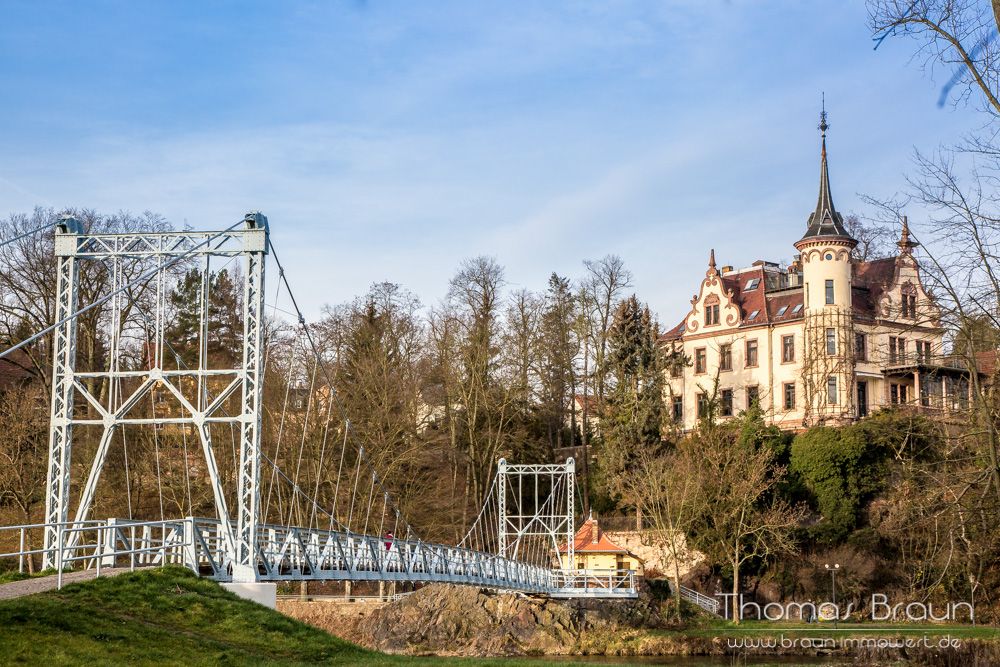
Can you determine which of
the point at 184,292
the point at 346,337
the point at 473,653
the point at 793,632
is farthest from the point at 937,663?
the point at 184,292

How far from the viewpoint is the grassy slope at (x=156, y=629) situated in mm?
11312

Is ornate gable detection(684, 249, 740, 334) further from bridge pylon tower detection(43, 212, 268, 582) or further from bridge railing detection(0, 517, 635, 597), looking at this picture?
bridge pylon tower detection(43, 212, 268, 582)

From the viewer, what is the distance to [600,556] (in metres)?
39.9

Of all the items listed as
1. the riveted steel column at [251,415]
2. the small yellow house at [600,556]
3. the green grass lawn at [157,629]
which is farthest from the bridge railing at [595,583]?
the green grass lawn at [157,629]

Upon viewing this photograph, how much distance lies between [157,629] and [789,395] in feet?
121

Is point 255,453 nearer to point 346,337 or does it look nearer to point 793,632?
point 793,632

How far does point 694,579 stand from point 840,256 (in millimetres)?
15309

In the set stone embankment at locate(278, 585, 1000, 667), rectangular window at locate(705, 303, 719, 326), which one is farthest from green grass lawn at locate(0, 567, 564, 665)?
rectangular window at locate(705, 303, 719, 326)

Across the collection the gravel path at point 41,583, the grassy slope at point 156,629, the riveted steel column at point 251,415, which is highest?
the riveted steel column at point 251,415

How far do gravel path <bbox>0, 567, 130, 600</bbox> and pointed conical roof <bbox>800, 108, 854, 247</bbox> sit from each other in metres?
36.1

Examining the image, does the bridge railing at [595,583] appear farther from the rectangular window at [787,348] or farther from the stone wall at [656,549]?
the rectangular window at [787,348]

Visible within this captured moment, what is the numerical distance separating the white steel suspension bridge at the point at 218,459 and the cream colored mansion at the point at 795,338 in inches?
363

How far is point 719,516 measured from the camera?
3628 cm

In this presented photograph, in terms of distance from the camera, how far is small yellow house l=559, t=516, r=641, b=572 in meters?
39.6
